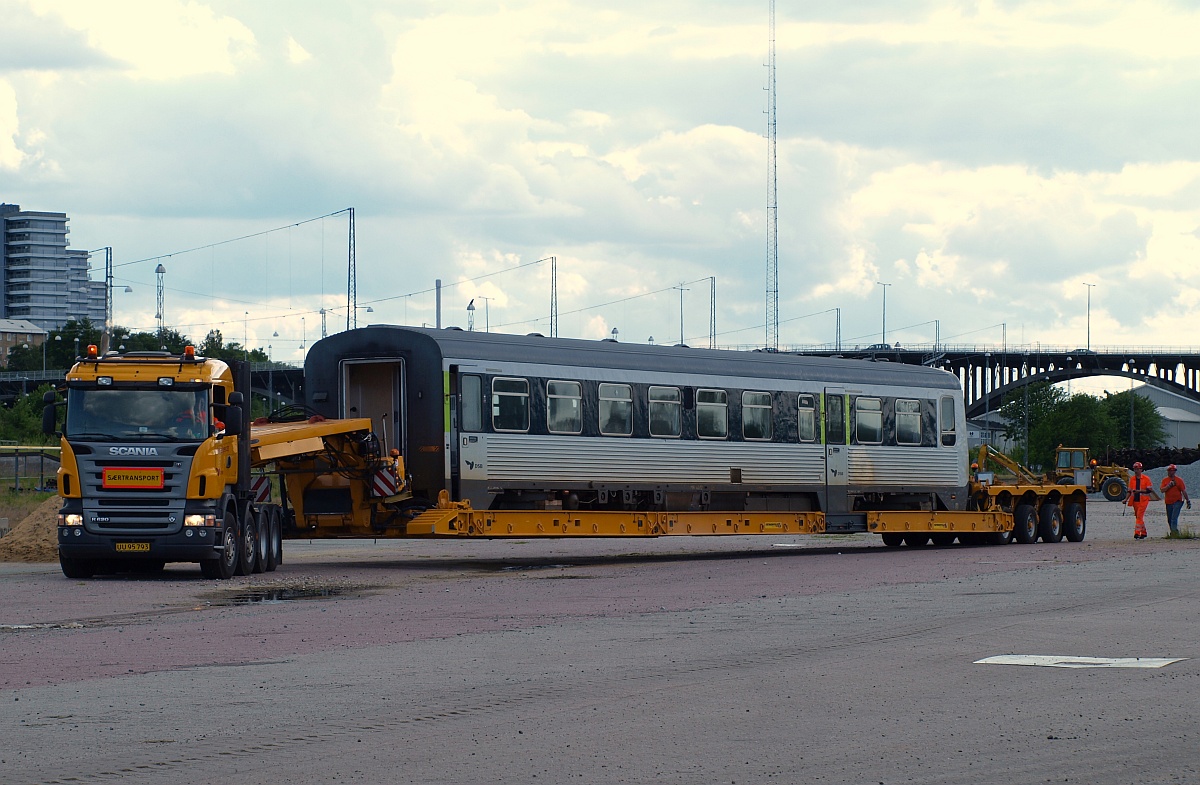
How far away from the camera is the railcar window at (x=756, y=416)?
31000 mm

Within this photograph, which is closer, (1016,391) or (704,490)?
(704,490)

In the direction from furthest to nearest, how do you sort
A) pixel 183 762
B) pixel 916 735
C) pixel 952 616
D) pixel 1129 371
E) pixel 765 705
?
pixel 1129 371 → pixel 952 616 → pixel 765 705 → pixel 916 735 → pixel 183 762

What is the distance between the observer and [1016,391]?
14738 cm

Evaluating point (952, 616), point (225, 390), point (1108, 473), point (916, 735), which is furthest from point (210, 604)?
point (1108, 473)

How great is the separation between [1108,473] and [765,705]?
81.0m

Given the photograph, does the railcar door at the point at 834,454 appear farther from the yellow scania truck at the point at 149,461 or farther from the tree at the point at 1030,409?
the tree at the point at 1030,409

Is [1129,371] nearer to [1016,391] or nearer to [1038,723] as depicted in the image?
[1016,391]

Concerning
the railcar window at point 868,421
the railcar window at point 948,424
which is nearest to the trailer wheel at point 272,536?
the railcar window at point 868,421

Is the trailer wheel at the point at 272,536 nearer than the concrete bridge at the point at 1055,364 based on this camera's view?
Yes

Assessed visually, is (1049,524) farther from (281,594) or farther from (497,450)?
(281,594)

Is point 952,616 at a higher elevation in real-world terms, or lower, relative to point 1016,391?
lower

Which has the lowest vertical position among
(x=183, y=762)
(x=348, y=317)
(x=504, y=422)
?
(x=183, y=762)

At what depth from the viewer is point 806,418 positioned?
106 feet

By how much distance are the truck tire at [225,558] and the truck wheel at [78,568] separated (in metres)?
1.62
